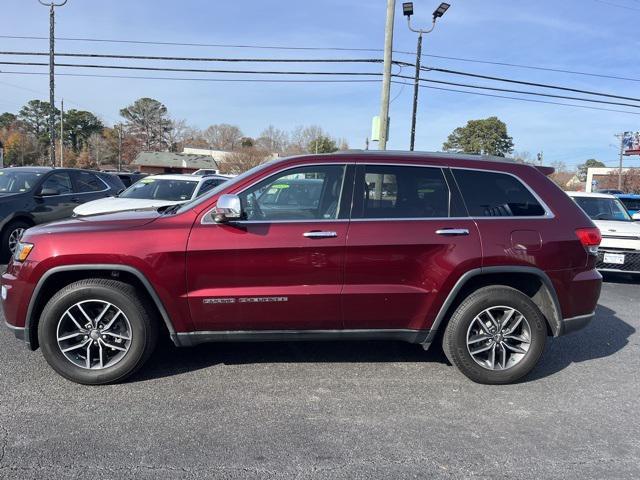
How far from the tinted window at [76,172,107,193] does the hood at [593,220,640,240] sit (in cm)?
971

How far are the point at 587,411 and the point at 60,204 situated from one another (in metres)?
8.97

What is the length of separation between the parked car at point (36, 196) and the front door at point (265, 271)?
19.3 feet

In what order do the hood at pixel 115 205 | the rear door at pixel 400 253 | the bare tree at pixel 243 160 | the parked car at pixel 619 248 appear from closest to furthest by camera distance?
the rear door at pixel 400 253
the parked car at pixel 619 248
the hood at pixel 115 205
the bare tree at pixel 243 160

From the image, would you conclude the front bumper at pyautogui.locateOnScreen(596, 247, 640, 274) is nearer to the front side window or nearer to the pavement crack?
the front side window

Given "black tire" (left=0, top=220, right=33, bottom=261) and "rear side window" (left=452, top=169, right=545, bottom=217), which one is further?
"black tire" (left=0, top=220, right=33, bottom=261)

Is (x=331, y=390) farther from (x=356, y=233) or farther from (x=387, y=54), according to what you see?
(x=387, y=54)

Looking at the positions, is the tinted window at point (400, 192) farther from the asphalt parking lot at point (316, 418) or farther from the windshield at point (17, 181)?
the windshield at point (17, 181)

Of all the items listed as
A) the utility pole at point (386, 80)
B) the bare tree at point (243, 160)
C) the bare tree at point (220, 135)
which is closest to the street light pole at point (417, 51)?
the utility pole at point (386, 80)

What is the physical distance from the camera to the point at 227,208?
3.48 m

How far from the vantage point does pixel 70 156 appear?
72.3 m

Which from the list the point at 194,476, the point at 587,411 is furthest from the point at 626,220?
the point at 194,476

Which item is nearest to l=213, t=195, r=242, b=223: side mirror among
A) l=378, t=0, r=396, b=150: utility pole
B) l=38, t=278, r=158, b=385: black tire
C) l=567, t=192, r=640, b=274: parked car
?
l=38, t=278, r=158, b=385: black tire

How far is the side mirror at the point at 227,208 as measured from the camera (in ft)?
11.4

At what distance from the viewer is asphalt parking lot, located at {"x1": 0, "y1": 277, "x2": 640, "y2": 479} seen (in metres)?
2.77
